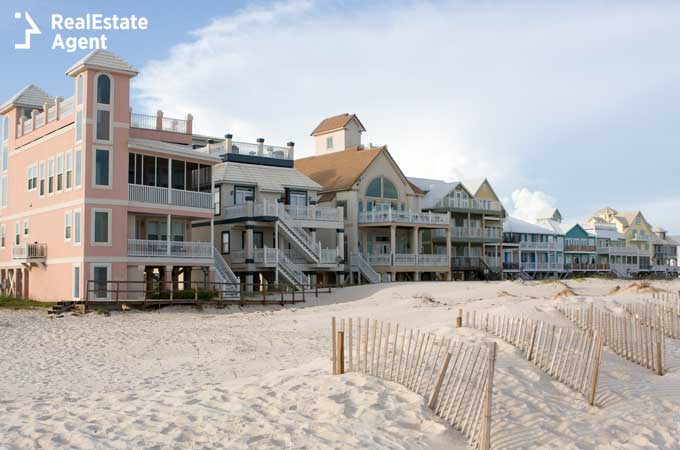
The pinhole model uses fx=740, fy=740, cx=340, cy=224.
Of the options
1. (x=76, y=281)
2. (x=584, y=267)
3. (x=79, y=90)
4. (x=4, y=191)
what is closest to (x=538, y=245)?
(x=584, y=267)

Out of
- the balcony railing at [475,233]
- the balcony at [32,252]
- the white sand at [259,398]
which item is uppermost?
the balcony railing at [475,233]

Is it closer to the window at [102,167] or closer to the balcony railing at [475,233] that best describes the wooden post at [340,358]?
the window at [102,167]

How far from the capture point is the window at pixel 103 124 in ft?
105

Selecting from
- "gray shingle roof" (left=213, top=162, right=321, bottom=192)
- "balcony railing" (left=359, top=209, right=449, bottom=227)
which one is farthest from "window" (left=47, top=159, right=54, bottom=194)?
"balcony railing" (left=359, top=209, right=449, bottom=227)

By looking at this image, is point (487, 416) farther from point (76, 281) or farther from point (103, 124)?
point (103, 124)

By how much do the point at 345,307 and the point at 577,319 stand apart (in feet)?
41.2

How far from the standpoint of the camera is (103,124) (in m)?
32.1

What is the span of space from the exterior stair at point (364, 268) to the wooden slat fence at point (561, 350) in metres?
29.9

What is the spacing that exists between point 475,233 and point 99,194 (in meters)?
34.9

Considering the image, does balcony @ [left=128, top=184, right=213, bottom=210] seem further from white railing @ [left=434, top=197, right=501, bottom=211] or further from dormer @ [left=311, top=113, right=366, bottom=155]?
white railing @ [left=434, top=197, right=501, bottom=211]

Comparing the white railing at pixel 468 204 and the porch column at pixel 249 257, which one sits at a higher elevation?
the white railing at pixel 468 204

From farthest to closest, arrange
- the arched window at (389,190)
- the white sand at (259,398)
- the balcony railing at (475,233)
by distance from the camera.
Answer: the balcony railing at (475,233), the arched window at (389,190), the white sand at (259,398)

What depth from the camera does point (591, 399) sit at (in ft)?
46.9

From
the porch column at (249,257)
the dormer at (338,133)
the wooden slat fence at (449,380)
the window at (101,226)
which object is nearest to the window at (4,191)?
the window at (101,226)
